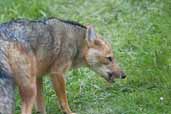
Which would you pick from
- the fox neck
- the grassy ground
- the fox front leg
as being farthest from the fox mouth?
the fox front leg

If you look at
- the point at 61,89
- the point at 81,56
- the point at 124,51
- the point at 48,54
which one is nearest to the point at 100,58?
the point at 81,56

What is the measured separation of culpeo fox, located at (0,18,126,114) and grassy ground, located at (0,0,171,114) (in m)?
0.33

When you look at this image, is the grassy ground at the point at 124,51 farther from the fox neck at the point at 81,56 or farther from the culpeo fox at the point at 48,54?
the fox neck at the point at 81,56

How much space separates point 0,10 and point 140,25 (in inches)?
81.4

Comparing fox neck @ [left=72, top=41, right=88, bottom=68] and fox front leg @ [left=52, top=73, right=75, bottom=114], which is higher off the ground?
fox neck @ [left=72, top=41, right=88, bottom=68]

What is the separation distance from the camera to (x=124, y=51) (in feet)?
31.9

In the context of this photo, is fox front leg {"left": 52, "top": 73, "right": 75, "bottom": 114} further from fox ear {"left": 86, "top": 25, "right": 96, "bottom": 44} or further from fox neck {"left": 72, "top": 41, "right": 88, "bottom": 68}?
fox ear {"left": 86, "top": 25, "right": 96, "bottom": 44}

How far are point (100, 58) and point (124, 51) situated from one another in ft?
5.11

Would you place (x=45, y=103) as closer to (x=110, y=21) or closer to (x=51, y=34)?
(x=51, y=34)

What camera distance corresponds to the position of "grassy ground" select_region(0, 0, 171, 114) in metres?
8.16

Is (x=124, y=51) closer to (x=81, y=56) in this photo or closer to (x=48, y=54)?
(x=81, y=56)

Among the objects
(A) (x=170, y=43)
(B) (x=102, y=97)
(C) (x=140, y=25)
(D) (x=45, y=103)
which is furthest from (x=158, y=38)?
(D) (x=45, y=103)

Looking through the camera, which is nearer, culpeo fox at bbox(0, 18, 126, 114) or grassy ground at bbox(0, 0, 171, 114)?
culpeo fox at bbox(0, 18, 126, 114)

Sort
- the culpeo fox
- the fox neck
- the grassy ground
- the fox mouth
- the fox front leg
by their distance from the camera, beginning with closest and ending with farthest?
the culpeo fox → the fox front leg → the fox neck → the grassy ground → the fox mouth
